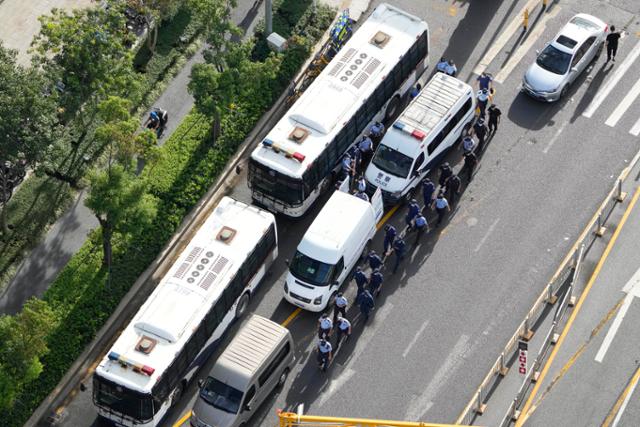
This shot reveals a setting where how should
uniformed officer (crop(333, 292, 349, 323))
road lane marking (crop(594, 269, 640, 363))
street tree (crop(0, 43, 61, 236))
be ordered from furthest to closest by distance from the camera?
uniformed officer (crop(333, 292, 349, 323)) → road lane marking (crop(594, 269, 640, 363)) → street tree (crop(0, 43, 61, 236))

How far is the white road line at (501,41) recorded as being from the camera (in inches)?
2169

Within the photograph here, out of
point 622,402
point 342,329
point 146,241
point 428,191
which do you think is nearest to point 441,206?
point 428,191

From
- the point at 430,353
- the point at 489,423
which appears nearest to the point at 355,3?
the point at 430,353

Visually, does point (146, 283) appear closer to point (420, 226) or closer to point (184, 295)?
point (184, 295)

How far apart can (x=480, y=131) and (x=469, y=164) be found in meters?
1.83

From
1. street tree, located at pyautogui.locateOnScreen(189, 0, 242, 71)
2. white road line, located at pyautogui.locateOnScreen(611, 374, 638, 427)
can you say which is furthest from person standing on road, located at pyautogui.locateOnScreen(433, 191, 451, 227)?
street tree, located at pyautogui.locateOnScreen(189, 0, 242, 71)

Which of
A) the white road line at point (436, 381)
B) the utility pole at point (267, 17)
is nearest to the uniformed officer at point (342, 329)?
the white road line at point (436, 381)

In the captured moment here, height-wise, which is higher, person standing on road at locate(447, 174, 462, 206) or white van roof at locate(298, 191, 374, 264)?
person standing on road at locate(447, 174, 462, 206)

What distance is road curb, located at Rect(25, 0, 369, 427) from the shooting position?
145ft

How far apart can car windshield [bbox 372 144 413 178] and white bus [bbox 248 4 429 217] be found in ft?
4.52

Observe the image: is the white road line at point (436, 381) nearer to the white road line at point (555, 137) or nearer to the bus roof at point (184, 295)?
the bus roof at point (184, 295)

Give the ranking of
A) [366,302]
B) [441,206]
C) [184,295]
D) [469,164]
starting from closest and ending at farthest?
[184,295]
[366,302]
[441,206]
[469,164]

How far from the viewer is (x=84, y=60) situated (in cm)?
4684

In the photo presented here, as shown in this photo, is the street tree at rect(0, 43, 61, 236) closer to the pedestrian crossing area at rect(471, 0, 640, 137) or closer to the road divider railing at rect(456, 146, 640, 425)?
the road divider railing at rect(456, 146, 640, 425)
